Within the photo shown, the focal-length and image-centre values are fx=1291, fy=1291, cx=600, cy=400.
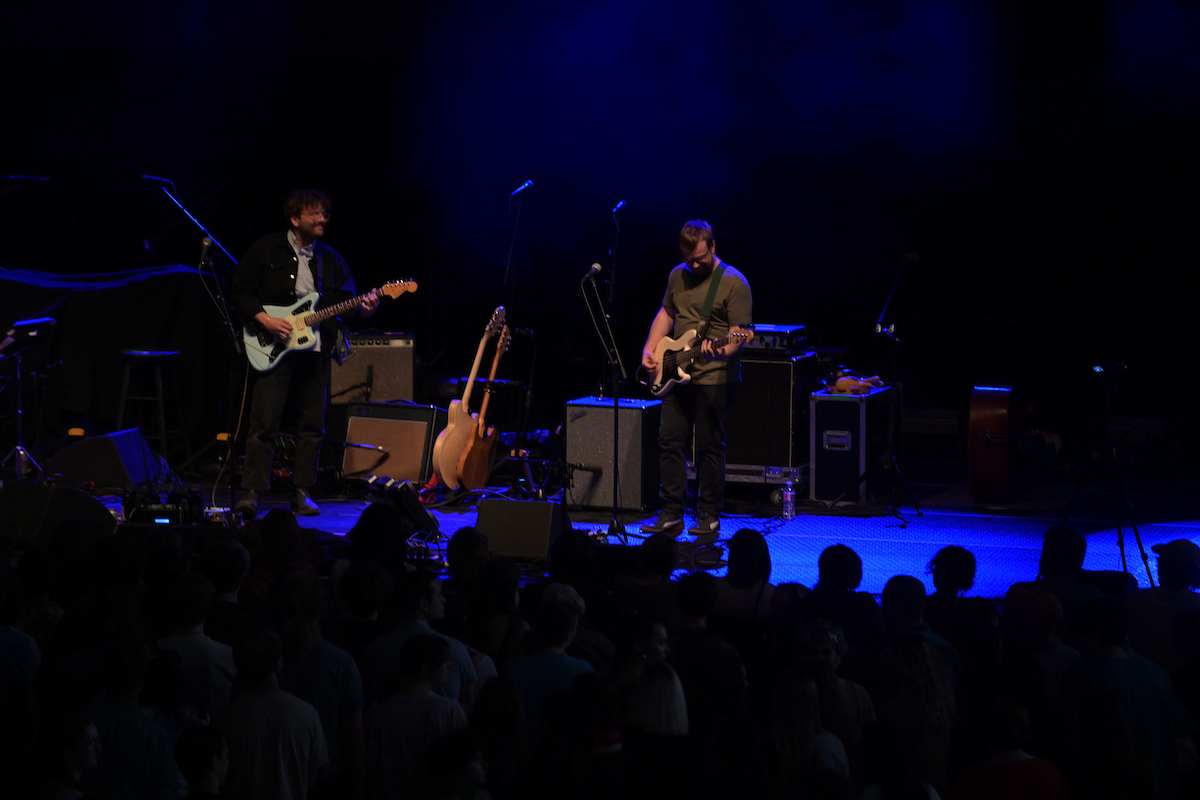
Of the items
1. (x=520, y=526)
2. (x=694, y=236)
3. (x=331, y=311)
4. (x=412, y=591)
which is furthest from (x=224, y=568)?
(x=331, y=311)

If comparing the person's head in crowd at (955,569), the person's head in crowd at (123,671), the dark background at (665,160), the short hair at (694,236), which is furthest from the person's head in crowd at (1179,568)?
the dark background at (665,160)

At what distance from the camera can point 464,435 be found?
9.09 m

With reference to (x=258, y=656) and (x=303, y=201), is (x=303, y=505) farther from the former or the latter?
(x=258, y=656)

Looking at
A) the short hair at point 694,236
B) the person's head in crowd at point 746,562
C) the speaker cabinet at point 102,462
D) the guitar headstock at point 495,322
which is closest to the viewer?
the person's head in crowd at point 746,562

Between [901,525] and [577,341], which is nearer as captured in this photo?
[901,525]

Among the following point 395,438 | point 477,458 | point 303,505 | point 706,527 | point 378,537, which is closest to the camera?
point 378,537

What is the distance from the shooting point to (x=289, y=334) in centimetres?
839

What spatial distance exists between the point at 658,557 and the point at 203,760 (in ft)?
7.22

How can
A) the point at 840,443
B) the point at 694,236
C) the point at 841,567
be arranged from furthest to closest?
the point at 840,443 < the point at 694,236 < the point at 841,567

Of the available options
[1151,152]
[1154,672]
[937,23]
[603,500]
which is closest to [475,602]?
[1154,672]

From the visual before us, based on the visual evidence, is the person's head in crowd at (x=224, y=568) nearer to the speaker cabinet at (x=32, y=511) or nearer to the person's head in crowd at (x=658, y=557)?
the person's head in crowd at (x=658, y=557)

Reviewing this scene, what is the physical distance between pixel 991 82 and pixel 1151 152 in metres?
1.38

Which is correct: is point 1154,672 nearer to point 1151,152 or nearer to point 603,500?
point 603,500

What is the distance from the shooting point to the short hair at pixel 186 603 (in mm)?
3980
